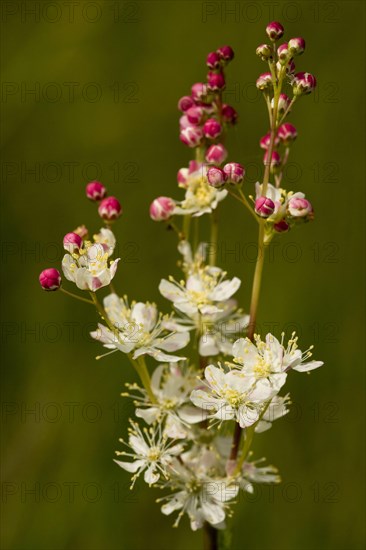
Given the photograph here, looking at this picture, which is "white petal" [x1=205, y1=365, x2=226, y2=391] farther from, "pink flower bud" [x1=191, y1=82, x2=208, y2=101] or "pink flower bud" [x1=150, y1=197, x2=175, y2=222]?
"pink flower bud" [x1=191, y1=82, x2=208, y2=101]

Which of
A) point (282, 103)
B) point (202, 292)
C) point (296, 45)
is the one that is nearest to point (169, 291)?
point (202, 292)

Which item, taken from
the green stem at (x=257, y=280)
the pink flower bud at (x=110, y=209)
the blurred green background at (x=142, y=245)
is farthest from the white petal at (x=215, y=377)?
the blurred green background at (x=142, y=245)

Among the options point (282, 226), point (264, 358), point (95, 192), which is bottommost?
point (264, 358)

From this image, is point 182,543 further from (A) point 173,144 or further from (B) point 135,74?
(B) point 135,74

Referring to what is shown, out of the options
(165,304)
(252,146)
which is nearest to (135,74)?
(252,146)

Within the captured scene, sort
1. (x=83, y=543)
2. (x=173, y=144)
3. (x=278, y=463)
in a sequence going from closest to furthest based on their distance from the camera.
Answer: (x=83, y=543) < (x=278, y=463) < (x=173, y=144)

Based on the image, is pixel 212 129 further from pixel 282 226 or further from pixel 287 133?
pixel 282 226

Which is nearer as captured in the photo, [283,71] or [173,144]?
[283,71]
